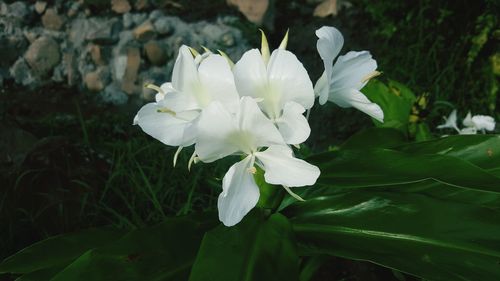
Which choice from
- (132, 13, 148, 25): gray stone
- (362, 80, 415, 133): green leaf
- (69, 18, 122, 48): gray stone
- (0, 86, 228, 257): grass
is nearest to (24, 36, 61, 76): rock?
(69, 18, 122, 48): gray stone

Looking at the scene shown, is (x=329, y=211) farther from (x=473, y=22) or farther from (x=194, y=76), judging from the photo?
(x=473, y=22)

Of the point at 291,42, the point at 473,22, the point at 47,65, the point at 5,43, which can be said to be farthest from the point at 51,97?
the point at 473,22

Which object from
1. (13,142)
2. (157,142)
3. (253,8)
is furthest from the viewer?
(253,8)

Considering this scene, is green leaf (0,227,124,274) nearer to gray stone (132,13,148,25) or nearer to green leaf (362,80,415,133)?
green leaf (362,80,415,133)

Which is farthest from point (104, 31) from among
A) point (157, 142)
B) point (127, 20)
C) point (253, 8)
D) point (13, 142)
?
point (13, 142)

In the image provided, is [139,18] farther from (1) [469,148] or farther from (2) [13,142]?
(1) [469,148]

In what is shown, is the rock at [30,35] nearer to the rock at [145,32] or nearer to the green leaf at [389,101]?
the rock at [145,32]
